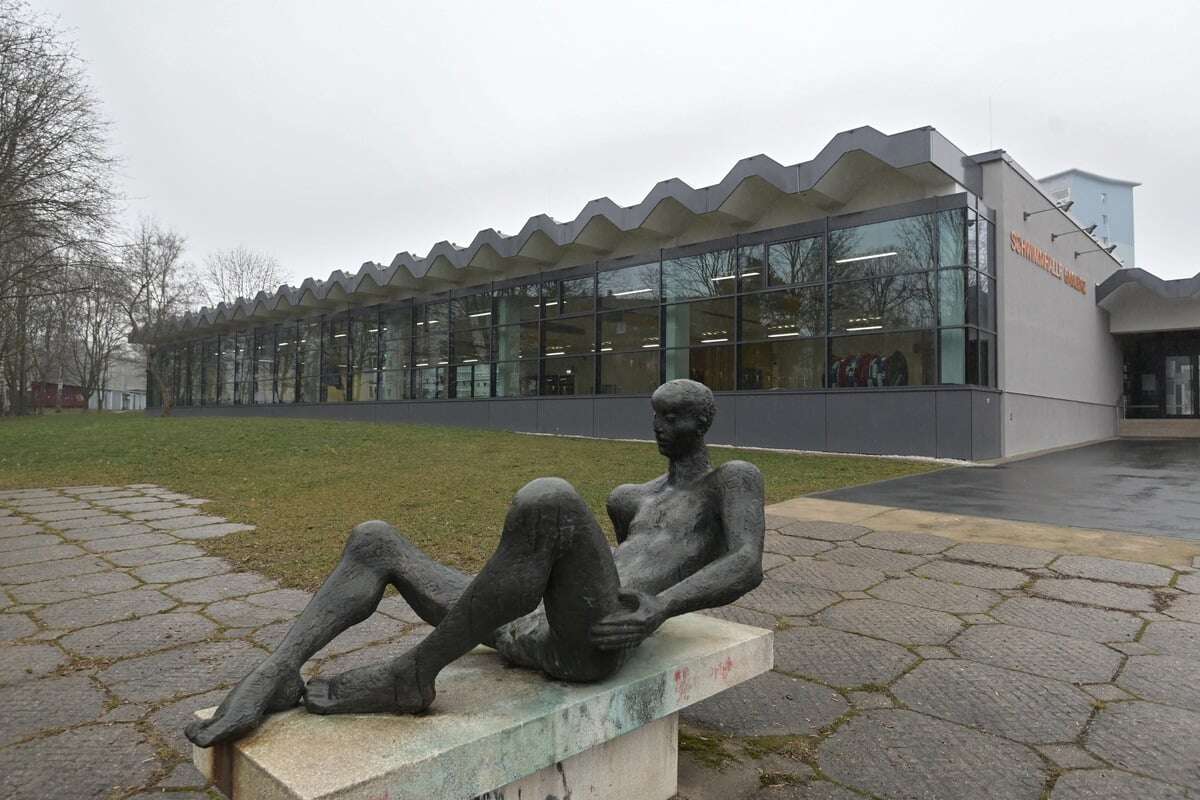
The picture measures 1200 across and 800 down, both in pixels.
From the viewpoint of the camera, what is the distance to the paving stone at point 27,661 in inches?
109

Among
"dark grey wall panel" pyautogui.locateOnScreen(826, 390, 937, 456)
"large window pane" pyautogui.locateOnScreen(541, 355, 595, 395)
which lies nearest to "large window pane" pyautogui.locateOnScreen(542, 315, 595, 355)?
"large window pane" pyautogui.locateOnScreen(541, 355, 595, 395)

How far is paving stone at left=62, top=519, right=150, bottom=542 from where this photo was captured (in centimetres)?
570

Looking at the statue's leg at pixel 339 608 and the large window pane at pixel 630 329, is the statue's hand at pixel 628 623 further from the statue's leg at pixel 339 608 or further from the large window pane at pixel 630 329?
the large window pane at pixel 630 329

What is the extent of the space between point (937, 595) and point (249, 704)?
3732 millimetres

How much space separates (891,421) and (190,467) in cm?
1228

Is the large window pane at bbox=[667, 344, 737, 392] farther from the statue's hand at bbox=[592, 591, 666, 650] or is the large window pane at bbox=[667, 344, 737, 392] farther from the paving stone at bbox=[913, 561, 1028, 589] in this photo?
the statue's hand at bbox=[592, 591, 666, 650]

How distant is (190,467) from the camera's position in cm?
1092

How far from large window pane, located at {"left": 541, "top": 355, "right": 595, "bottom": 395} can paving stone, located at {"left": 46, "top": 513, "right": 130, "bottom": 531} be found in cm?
1240

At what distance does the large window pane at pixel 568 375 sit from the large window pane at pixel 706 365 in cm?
237

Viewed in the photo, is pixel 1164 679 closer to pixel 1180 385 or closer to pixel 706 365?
pixel 706 365

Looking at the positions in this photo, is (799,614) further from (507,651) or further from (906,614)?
(507,651)

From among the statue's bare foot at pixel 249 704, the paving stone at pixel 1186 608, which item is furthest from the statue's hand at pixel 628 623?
the paving stone at pixel 1186 608

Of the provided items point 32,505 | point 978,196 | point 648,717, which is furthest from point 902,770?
point 978,196

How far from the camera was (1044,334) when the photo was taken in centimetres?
1636
